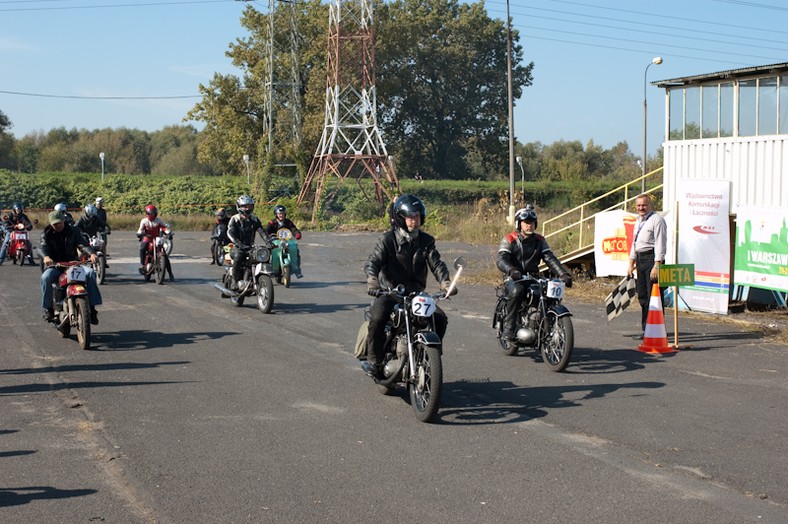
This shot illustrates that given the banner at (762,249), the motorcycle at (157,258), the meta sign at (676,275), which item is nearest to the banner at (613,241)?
the banner at (762,249)

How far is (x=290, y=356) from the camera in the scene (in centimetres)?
1202

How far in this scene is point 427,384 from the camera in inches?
331

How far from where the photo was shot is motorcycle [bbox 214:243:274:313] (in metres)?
16.3

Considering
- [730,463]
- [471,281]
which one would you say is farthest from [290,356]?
[471,281]

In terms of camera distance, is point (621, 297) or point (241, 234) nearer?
point (621, 297)

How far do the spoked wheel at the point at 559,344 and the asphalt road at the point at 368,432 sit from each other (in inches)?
7.7

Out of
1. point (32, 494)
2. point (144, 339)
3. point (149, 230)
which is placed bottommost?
point (32, 494)

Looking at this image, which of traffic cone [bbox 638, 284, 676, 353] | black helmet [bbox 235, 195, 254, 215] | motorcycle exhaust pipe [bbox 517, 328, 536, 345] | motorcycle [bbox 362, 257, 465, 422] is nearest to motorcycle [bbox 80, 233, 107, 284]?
black helmet [bbox 235, 195, 254, 215]

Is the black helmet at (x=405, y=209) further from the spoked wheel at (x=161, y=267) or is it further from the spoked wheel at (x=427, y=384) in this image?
the spoked wheel at (x=161, y=267)

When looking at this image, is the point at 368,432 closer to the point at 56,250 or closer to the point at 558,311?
the point at 558,311

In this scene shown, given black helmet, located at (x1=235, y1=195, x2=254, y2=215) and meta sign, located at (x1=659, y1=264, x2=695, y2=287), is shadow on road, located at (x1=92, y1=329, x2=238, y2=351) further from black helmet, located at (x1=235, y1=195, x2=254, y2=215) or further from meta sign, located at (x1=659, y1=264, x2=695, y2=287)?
meta sign, located at (x1=659, y1=264, x2=695, y2=287)

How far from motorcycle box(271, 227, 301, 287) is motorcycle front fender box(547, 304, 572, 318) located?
1010cm

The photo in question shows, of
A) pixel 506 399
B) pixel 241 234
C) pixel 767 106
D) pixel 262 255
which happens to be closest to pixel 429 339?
pixel 506 399

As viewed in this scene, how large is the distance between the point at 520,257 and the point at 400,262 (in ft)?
9.83
